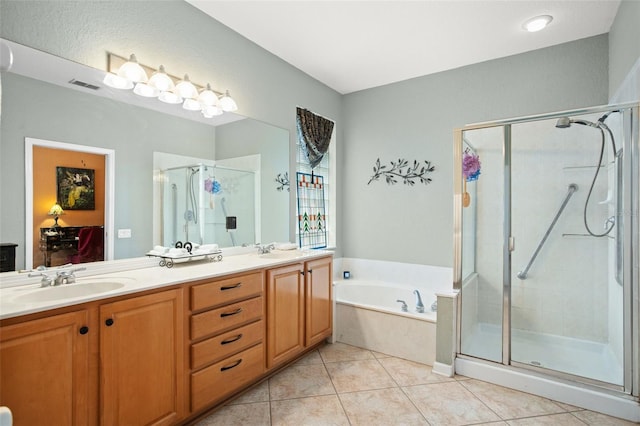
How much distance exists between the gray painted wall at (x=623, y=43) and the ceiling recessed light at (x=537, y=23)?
419 millimetres

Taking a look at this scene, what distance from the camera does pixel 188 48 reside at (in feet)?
7.40

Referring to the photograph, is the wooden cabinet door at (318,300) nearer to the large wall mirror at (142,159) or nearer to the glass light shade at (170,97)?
the large wall mirror at (142,159)

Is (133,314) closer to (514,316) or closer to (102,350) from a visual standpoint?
(102,350)

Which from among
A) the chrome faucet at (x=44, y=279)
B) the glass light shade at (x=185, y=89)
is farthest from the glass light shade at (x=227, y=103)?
the chrome faucet at (x=44, y=279)

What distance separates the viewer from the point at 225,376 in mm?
1938

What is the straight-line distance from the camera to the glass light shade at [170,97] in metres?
2.11

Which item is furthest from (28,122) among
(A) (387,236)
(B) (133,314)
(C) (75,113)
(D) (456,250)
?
(A) (387,236)

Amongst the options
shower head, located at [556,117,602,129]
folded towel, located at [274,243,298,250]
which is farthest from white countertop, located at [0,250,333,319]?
shower head, located at [556,117,602,129]

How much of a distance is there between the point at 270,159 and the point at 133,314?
5.96 ft

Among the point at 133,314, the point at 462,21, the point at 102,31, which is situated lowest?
the point at 133,314

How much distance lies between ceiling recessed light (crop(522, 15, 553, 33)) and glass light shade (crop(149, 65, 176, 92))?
2.67m

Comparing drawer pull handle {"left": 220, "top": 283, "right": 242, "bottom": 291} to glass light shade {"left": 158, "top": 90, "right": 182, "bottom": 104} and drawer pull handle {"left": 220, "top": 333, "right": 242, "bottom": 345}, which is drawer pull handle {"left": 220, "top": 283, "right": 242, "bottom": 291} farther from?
glass light shade {"left": 158, "top": 90, "right": 182, "bottom": 104}

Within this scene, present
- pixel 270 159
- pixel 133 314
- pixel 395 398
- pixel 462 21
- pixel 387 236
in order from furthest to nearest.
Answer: pixel 387 236 < pixel 270 159 < pixel 462 21 < pixel 395 398 < pixel 133 314

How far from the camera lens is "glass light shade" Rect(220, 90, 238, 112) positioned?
7.97 feet
